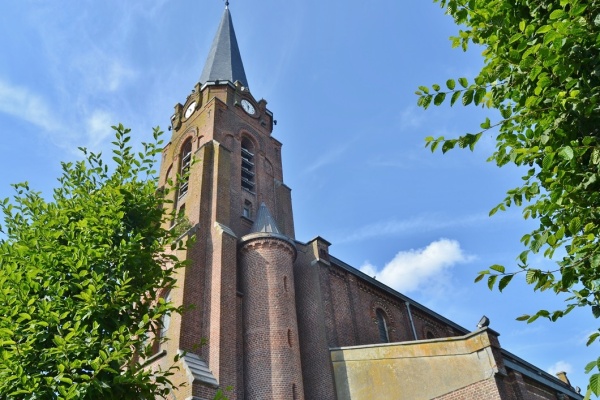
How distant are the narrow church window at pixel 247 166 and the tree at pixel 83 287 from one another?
14.3 m

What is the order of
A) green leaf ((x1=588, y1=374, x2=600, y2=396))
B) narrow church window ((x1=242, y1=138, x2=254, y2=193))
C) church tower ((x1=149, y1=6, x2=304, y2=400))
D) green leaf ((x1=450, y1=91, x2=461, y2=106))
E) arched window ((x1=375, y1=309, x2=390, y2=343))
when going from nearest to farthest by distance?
green leaf ((x1=588, y1=374, x2=600, y2=396)) < green leaf ((x1=450, y1=91, x2=461, y2=106)) < church tower ((x1=149, y1=6, x2=304, y2=400)) < arched window ((x1=375, y1=309, x2=390, y2=343)) < narrow church window ((x1=242, y1=138, x2=254, y2=193))

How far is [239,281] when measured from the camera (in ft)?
63.2

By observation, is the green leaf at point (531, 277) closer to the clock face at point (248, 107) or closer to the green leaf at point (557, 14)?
the green leaf at point (557, 14)

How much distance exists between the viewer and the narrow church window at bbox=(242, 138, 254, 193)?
24950 mm

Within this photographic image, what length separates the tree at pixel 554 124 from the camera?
4.68 metres

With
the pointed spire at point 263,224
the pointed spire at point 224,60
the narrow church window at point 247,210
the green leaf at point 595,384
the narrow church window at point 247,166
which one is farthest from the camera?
the pointed spire at point 224,60

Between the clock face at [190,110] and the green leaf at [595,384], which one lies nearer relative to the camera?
the green leaf at [595,384]

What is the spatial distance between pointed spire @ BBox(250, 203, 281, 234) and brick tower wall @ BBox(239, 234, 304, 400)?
1.02m

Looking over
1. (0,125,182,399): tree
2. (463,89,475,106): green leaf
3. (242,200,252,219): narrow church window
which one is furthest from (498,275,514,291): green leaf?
(242,200,252,219): narrow church window

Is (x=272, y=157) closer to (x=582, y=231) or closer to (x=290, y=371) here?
(x=290, y=371)

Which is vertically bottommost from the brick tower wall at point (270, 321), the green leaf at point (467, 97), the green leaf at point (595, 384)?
the green leaf at point (595, 384)

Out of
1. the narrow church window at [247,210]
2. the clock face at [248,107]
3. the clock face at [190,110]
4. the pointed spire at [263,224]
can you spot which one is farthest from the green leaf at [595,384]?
the clock face at [190,110]

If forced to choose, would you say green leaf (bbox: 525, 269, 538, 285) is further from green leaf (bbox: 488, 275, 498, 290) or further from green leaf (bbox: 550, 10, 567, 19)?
green leaf (bbox: 550, 10, 567, 19)

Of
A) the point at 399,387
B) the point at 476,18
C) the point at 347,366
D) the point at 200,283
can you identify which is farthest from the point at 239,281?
the point at 476,18
